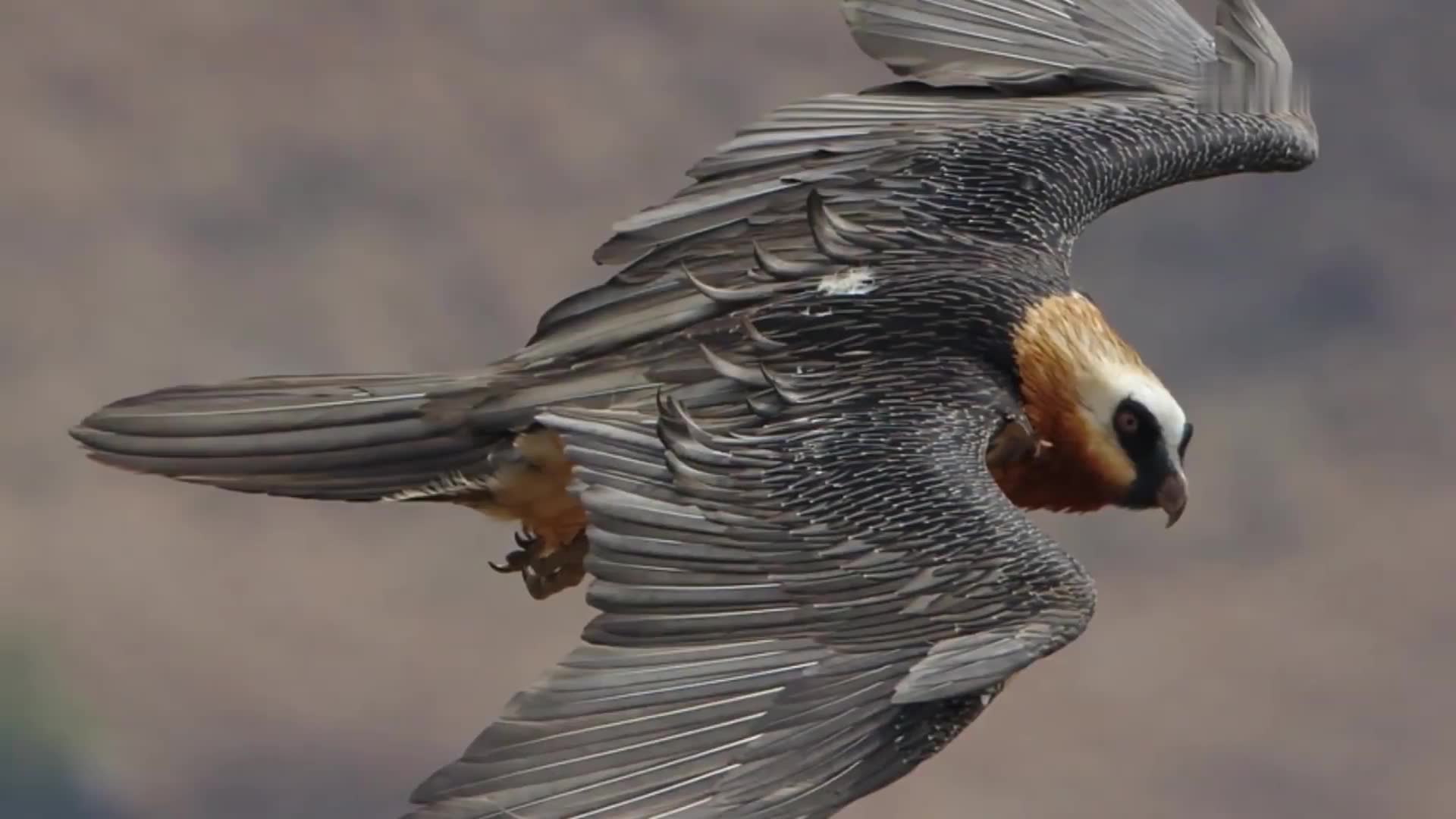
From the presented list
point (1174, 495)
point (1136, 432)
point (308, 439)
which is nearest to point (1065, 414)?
point (1136, 432)

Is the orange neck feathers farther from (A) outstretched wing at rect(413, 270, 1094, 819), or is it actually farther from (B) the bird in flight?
(A) outstretched wing at rect(413, 270, 1094, 819)

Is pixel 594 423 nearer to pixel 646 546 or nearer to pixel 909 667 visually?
pixel 646 546

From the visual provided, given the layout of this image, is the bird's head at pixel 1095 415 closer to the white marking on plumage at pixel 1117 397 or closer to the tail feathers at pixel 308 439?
the white marking on plumage at pixel 1117 397

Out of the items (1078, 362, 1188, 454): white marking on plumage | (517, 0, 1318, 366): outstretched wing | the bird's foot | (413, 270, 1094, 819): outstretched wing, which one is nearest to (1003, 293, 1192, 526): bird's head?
(1078, 362, 1188, 454): white marking on plumage

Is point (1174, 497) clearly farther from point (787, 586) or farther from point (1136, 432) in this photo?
Result: point (787, 586)

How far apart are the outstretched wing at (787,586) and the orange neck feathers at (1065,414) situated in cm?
14

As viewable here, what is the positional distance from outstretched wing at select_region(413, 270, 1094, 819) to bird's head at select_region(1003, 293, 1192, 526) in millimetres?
156

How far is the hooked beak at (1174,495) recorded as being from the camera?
6793 millimetres

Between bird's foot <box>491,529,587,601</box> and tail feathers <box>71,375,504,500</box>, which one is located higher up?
tail feathers <box>71,375,504,500</box>

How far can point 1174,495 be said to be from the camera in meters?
6.80

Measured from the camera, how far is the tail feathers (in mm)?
6758

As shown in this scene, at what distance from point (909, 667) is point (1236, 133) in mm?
3007

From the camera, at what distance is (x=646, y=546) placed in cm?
592

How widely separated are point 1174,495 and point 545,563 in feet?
5.69
